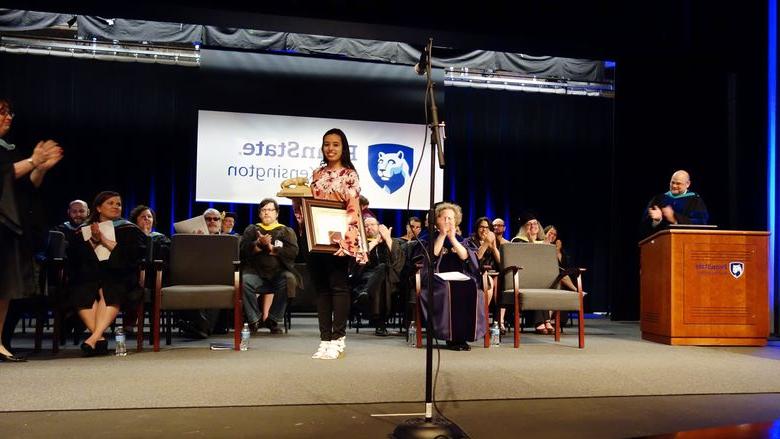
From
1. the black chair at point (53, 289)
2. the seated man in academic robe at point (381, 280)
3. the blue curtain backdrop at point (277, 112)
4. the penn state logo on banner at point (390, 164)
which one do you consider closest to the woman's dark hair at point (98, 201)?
the black chair at point (53, 289)

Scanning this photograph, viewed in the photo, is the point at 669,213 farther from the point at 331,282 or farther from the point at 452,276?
the point at 331,282

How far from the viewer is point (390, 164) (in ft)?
30.1

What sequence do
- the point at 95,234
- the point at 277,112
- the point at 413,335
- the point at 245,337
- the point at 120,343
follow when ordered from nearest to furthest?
the point at 120,343, the point at 95,234, the point at 245,337, the point at 413,335, the point at 277,112

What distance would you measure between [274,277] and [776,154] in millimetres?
5233

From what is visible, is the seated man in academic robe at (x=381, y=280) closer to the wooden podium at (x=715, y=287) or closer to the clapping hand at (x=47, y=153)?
the wooden podium at (x=715, y=287)

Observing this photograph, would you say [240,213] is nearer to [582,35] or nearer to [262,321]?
[262,321]

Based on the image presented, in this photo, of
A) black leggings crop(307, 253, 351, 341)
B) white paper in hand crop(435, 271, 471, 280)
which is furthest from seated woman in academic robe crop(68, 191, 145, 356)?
white paper in hand crop(435, 271, 471, 280)

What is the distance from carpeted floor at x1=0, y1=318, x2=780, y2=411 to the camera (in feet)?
10.3

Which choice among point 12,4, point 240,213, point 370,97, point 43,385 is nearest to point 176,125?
point 240,213

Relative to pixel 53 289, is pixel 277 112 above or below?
above

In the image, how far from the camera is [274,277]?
21.3 feet

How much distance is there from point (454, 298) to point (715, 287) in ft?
7.46

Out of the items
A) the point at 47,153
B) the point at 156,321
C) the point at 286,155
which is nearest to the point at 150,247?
the point at 156,321

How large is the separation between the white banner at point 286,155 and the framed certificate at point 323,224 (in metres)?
4.15
